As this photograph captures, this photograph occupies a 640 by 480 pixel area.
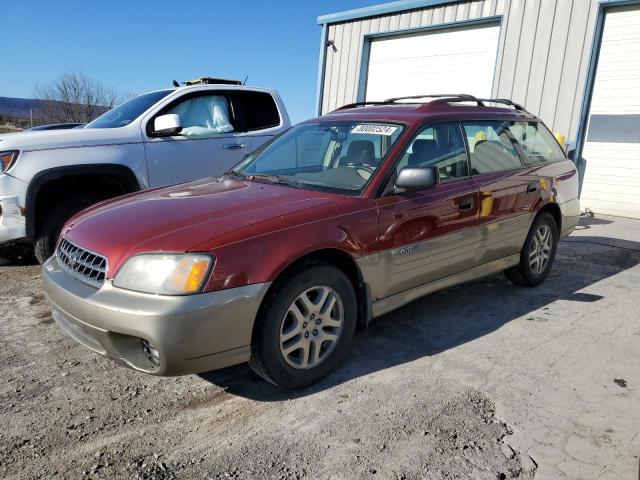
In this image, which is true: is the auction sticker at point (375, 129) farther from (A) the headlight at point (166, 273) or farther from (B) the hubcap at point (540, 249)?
(B) the hubcap at point (540, 249)

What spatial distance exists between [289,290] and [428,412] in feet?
3.25

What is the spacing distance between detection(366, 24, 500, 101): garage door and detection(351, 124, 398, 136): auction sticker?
772cm

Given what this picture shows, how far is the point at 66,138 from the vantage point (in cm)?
473

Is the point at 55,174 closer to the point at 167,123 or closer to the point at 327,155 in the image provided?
the point at 167,123

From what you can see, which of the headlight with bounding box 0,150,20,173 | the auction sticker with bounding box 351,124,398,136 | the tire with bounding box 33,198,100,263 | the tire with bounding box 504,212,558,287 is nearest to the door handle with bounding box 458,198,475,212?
the auction sticker with bounding box 351,124,398,136

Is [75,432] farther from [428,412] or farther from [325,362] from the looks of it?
[428,412]

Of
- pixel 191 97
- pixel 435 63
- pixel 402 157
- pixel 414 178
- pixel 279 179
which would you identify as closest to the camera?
pixel 414 178

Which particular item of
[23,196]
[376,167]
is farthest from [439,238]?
[23,196]

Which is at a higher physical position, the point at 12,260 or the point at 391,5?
the point at 391,5

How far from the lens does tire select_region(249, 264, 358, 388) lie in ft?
8.71

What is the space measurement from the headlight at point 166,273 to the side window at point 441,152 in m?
1.60

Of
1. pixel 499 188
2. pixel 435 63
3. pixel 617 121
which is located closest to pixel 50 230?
pixel 499 188

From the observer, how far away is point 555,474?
224 cm

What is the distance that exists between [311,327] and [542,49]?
8.78 m
